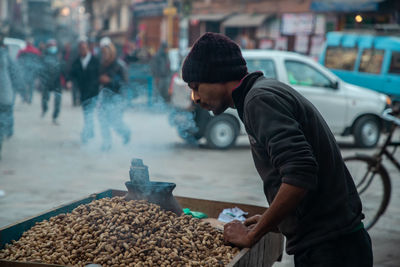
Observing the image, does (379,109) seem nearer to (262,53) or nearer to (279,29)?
(262,53)

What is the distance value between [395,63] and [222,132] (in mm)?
7045

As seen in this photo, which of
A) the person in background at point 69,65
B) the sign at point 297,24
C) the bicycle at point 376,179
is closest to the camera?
the bicycle at point 376,179

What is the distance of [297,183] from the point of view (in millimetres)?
2148

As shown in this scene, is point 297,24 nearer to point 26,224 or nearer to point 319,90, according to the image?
point 319,90

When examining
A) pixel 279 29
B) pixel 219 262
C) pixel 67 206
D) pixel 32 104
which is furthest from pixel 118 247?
pixel 279 29

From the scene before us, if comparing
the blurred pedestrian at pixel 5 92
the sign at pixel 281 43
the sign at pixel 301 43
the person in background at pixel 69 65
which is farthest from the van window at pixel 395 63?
the person in background at pixel 69 65

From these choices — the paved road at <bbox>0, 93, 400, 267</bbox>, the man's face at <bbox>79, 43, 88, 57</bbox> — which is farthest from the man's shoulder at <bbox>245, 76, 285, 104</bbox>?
the man's face at <bbox>79, 43, 88, 57</bbox>

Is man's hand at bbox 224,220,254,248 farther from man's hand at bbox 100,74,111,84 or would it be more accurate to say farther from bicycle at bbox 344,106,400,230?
man's hand at bbox 100,74,111,84

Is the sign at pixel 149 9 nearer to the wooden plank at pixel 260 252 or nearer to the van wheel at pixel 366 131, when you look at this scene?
the van wheel at pixel 366 131

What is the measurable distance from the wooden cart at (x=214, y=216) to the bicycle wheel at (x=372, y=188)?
261 cm

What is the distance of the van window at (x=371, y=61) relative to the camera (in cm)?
1560

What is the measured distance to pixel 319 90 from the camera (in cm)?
1094

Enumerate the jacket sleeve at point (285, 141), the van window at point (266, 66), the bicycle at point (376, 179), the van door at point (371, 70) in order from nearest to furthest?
the jacket sleeve at point (285, 141)
the bicycle at point (376, 179)
the van window at point (266, 66)
the van door at point (371, 70)

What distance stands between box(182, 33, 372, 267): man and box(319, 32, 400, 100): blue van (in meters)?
13.5
